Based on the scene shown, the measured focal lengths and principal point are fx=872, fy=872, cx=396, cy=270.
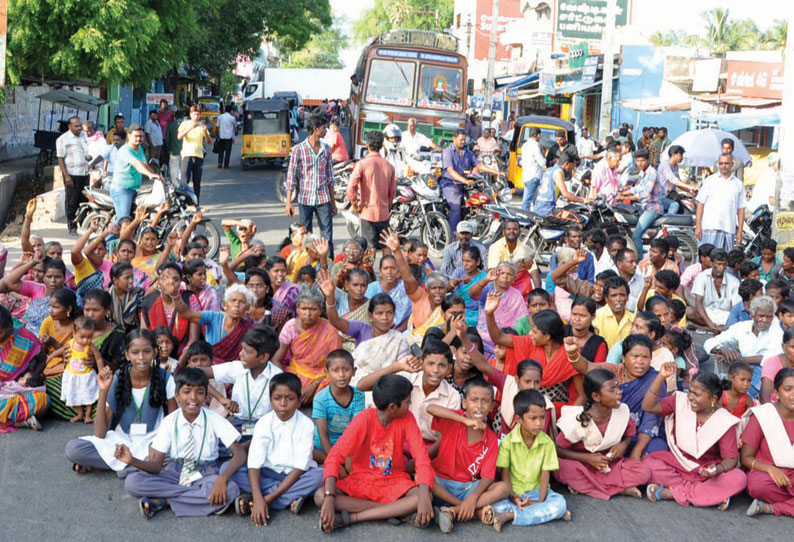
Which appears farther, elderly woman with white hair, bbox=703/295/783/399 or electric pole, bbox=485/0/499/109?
electric pole, bbox=485/0/499/109

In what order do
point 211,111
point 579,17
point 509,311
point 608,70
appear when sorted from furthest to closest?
1. point 211,111
2. point 579,17
3. point 608,70
4. point 509,311

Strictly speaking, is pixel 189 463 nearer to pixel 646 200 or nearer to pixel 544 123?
pixel 646 200

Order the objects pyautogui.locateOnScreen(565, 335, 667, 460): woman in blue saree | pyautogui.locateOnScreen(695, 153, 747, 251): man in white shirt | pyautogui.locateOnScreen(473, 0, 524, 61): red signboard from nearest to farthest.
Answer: pyautogui.locateOnScreen(565, 335, 667, 460): woman in blue saree → pyautogui.locateOnScreen(695, 153, 747, 251): man in white shirt → pyautogui.locateOnScreen(473, 0, 524, 61): red signboard

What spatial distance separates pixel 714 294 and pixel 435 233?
168 inches

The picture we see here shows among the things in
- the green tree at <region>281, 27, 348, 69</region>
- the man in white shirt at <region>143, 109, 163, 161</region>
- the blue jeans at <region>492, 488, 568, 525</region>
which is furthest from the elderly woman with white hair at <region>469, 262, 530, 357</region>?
the green tree at <region>281, 27, 348, 69</region>

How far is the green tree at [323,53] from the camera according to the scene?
331 feet

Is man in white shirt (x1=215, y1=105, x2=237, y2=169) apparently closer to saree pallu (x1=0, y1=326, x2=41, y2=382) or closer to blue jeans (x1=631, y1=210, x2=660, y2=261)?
blue jeans (x1=631, y1=210, x2=660, y2=261)

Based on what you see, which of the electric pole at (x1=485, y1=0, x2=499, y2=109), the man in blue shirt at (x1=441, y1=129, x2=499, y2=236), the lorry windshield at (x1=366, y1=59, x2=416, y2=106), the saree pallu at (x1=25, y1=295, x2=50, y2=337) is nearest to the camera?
the saree pallu at (x1=25, y1=295, x2=50, y2=337)

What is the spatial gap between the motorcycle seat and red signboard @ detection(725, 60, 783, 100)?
15722 millimetres

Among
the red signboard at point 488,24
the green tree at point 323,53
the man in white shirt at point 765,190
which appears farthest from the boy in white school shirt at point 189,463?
the green tree at point 323,53

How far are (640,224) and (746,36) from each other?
161 ft

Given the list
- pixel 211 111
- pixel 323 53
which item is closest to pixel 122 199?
pixel 211 111

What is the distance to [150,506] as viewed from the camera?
4.64 m

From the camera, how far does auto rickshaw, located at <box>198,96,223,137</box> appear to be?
34.6 m
